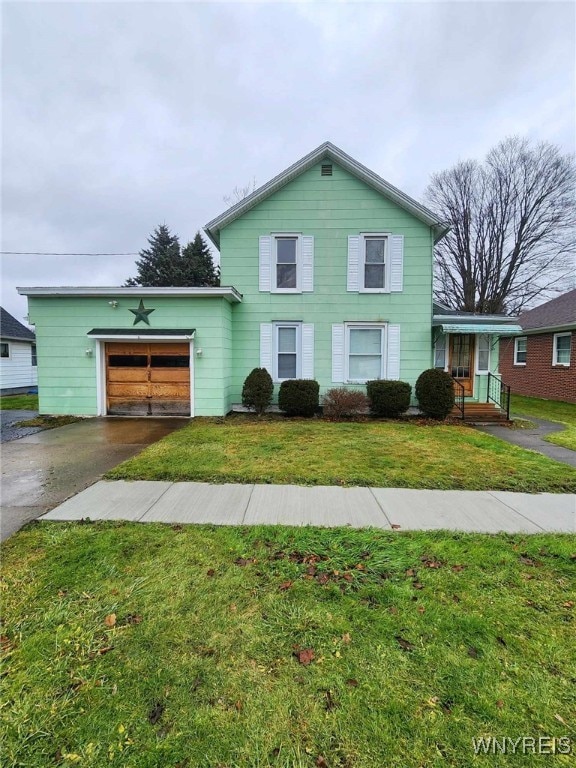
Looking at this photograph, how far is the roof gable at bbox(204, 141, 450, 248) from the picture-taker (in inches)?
407

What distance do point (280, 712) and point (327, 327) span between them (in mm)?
9946

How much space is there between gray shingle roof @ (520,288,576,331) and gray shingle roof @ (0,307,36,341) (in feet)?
82.3

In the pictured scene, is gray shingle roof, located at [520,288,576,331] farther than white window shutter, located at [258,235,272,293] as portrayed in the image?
Yes

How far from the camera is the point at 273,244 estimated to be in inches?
428

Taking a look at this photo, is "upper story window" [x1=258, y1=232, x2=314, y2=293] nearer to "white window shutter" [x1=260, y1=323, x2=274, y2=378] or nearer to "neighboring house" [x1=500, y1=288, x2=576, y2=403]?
"white window shutter" [x1=260, y1=323, x2=274, y2=378]

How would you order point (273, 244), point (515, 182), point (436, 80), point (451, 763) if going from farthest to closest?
point (515, 182), point (436, 80), point (273, 244), point (451, 763)

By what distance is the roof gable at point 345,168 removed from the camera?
1034 cm

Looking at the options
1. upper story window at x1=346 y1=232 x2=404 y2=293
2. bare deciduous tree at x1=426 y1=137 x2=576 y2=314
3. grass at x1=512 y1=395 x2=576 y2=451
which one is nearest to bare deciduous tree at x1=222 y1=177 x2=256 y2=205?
upper story window at x1=346 y1=232 x2=404 y2=293

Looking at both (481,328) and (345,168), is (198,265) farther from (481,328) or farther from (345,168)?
(481,328)

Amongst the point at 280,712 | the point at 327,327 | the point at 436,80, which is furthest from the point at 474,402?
the point at 436,80

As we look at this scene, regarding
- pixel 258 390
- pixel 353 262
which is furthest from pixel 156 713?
pixel 353 262

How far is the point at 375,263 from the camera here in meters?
10.9

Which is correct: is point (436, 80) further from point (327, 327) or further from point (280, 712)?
point (280, 712)

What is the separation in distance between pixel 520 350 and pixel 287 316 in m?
13.9
